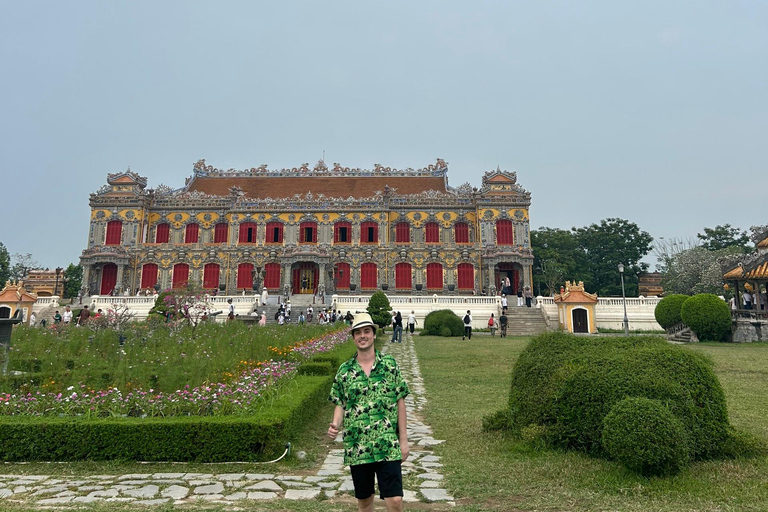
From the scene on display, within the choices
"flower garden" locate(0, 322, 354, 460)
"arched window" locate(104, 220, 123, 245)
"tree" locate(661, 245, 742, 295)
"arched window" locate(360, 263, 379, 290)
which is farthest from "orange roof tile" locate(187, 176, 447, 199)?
"flower garden" locate(0, 322, 354, 460)

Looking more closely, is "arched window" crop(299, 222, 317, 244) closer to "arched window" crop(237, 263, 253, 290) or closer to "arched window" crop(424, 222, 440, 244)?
"arched window" crop(237, 263, 253, 290)

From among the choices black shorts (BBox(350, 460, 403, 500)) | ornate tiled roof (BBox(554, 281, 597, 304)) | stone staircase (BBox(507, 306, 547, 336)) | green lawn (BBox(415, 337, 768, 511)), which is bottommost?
green lawn (BBox(415, 337, 768, 511))

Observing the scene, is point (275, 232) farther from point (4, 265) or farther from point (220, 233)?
point (4, 265)

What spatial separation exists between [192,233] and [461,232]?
2143 cm

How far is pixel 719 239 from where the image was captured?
5106cm

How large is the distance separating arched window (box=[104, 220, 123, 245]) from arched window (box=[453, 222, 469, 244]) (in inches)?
1023

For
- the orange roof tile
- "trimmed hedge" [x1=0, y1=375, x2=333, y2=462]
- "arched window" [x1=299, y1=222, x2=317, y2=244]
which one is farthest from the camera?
the orange roof tile

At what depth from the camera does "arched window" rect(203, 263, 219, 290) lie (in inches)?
1516

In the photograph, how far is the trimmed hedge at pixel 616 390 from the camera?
201 inches

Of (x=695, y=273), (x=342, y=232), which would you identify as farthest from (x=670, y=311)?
(x=342, y=232)

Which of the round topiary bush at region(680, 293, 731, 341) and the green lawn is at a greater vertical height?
the round topiary bush at region(680, 293, 731, 341)

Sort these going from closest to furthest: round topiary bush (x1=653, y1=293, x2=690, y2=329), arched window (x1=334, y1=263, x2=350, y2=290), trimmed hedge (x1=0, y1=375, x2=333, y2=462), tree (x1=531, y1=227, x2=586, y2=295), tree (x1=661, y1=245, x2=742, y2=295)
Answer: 1. trimmed hedge (x1=0, y1=375, x2=333, y2=462)
2. round topiary bush (x1=653, y1=293, x2=690, y2=329)
3. tree (x1=661, y1=245, x2=742, y2=295)
4. arched window (x1=334, y1=263, x2=350, y2=290)
5. tree (x1=531, y1=227, x2=586, y2=295)

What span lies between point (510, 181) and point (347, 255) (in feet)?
46.0

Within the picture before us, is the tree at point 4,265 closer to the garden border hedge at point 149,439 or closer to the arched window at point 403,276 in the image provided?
the arched window at point 403,276
